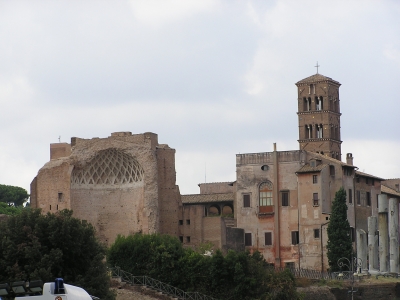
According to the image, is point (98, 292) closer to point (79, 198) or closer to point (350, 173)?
point (79, 198)

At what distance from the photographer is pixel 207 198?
79.3 meters

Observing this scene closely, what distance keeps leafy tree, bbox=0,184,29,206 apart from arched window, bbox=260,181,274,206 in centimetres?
4899

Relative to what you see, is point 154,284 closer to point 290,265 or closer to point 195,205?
point 195,205

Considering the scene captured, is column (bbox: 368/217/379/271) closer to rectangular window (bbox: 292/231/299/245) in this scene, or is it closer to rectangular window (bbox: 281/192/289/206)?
rectangular window (bbox: 292/231/299/245)

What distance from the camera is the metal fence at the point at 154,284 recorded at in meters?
56.2

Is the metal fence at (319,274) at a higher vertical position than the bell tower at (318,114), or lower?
lower

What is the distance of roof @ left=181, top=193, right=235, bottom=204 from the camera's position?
78688 millimetres

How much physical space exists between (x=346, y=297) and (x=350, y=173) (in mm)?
12134

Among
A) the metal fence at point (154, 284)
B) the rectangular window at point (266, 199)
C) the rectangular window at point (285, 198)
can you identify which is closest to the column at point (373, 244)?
the rectangular window at point (285, 198)

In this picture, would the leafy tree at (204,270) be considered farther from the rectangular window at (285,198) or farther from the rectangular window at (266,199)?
the rectangular window at (266,199)

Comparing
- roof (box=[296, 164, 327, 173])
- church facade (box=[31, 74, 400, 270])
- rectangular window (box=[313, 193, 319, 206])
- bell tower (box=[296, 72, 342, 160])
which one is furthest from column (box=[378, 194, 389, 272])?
bell tower (box=[296, 72, 342, 160])

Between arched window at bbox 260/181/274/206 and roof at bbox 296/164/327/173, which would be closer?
roof at bbox 296/164/327/173

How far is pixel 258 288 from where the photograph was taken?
56281 mm

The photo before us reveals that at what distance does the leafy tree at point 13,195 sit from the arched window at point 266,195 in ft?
161
